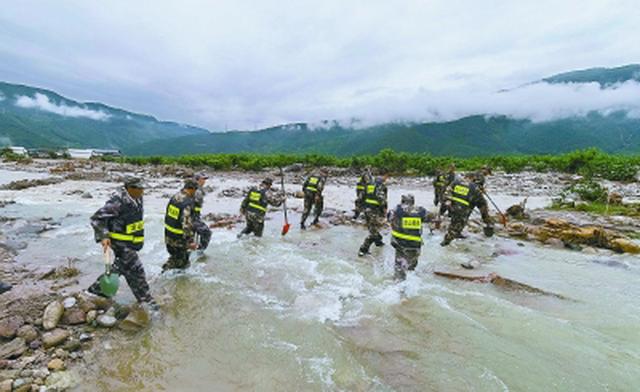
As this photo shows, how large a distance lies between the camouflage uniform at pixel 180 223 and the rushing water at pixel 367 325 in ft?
2.51

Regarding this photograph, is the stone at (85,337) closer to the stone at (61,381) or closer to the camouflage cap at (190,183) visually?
the stone at (61,381)

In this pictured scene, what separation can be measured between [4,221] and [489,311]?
14.9m

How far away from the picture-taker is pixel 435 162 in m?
36.0

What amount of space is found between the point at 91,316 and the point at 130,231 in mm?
1352

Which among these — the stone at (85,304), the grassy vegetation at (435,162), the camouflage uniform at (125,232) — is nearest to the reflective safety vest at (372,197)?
the camouflage uniform at (125,232)

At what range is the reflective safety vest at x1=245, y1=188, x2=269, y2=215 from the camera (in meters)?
10.3

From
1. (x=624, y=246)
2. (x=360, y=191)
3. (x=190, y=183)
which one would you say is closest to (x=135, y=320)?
(x=190, y=183)

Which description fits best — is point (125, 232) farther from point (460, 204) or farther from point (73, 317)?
point (460, 204)

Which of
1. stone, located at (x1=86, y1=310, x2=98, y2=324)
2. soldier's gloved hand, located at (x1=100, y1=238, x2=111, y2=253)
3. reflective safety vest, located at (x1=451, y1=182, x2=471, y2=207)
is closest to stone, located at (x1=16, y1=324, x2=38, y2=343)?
stone, located at (x1=86, y1=310, x2=98, y2=324)

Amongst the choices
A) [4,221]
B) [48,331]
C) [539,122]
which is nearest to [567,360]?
[48,331]

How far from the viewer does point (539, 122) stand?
618 ft

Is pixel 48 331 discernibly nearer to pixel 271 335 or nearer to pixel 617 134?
pixel 271 335

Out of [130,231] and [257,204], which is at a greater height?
[130,231]

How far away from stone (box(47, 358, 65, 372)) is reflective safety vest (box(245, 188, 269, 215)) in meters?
6.28
